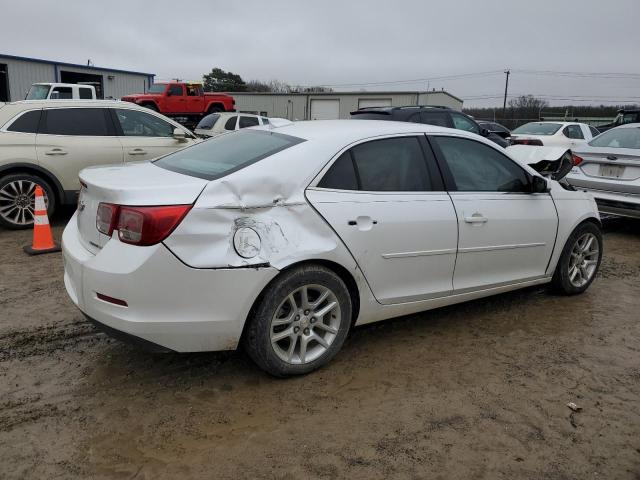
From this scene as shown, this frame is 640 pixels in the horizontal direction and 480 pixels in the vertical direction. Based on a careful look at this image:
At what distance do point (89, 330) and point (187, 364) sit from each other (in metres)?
0.98

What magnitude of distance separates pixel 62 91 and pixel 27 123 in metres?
14.4

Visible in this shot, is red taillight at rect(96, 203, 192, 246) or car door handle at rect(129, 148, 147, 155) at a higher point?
car door handle at rect(129, 148, 147, 155)

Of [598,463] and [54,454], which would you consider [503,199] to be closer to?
[598,463]

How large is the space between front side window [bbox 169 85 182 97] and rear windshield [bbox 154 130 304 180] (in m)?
23.7

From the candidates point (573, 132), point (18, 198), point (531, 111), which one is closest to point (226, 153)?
point (18, 198)

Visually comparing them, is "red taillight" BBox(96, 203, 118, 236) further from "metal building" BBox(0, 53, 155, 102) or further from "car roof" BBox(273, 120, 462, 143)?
"metal building" BBox(0, 53, 155, 102)

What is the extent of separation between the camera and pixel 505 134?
13.7 metres

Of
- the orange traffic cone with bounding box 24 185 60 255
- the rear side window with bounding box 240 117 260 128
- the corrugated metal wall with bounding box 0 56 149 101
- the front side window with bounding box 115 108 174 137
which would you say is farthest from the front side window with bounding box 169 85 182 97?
the orange traffic cone with bounding box 24 185 60 255

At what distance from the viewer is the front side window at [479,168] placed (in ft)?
13.0

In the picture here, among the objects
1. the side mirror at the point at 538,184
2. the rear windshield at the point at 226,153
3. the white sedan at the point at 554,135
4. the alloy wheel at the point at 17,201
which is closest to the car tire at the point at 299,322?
the rear windshield at the point at 226,153

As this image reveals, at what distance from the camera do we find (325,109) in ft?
135

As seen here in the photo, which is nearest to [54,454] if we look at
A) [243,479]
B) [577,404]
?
[243,479]

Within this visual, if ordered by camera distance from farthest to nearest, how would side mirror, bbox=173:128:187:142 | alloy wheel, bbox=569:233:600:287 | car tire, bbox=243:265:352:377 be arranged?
side mirror, bbox=173:128:187:142 → alloy wheel, bbox=569:233:600:287 → car tire, bbox=243:265:352:377

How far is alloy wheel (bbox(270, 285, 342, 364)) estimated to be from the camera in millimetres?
3191
